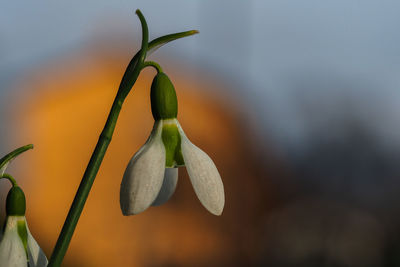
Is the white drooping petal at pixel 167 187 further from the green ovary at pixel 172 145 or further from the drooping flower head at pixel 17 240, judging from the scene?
the drooping flower head at pixel 17 240

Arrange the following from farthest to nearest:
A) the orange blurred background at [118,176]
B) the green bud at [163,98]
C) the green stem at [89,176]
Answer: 1. the orange blurred background at [118,176]
2. the green bud at [163,98]
3. the green stem at [89,176]

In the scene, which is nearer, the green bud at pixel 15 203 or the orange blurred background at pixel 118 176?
the green bud at pixel 15 203

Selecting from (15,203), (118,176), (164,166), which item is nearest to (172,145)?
(164,166)

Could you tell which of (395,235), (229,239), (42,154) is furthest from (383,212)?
(42,154)

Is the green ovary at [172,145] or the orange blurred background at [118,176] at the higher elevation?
the green ovary at [172,145]

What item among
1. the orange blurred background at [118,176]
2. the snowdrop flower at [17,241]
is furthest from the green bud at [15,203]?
the orange blurred background at [118,176]

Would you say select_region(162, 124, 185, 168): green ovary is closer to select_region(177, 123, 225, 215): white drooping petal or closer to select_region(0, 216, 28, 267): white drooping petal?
select_region(177, 123, 225, 215): white drooping petal

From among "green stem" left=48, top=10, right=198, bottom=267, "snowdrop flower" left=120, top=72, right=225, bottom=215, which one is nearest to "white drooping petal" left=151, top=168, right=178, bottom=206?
"snowdrop flower" left=120, top=72, right=225, bottom=215

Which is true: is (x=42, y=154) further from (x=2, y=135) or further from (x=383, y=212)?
(x=383, y=212)
